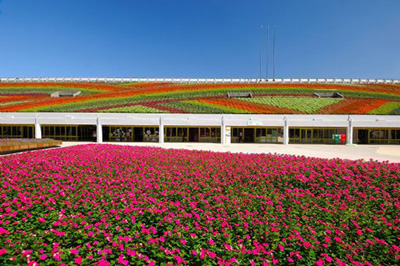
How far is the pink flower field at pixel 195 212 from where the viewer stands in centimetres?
360

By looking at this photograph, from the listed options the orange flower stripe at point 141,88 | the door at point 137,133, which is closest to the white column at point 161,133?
the door at point 137,133

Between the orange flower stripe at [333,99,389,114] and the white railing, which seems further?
the white railing

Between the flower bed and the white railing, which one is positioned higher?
the white railing

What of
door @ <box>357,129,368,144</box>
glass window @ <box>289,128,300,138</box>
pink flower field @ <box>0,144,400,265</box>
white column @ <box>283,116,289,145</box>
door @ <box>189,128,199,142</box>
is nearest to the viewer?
pink flower field @ <box>0,144,400,265</box>

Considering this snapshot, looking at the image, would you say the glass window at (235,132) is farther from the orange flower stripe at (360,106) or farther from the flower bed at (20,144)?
the flower bed at (20,144)

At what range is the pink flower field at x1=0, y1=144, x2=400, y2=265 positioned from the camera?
3.60 meters

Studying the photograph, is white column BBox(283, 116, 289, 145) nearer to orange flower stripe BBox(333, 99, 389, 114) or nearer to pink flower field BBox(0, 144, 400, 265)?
orange flower stripe BBox(333, 99, 389, 114)

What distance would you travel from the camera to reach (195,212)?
16.8 feet

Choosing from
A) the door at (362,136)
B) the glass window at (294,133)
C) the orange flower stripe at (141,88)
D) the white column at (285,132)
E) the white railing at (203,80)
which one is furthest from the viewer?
the white railing at (203,80)

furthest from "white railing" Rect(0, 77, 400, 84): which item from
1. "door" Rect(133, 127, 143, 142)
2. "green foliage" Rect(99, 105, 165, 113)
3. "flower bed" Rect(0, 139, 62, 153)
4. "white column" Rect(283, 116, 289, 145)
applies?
"flower bed" Rect(0, 139, 62, 153)

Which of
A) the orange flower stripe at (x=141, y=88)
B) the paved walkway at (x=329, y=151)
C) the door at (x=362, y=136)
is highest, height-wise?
the orange flower stripe at (x=141, y=88)

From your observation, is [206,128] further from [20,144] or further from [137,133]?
[20,144]

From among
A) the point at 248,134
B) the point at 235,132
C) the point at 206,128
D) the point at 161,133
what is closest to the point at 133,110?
the point at 161,133

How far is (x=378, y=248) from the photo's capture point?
389 cm
